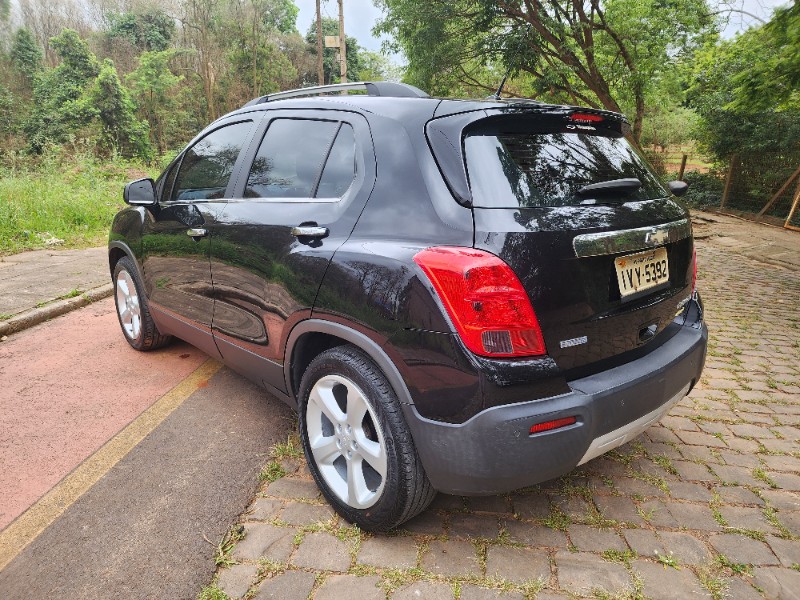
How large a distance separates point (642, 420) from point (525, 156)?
113 centimetres

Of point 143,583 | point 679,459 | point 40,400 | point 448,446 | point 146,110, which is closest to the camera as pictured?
point 448,446

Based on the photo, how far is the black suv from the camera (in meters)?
1.79

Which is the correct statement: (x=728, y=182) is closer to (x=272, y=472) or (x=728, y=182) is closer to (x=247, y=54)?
(x=272, y=472)

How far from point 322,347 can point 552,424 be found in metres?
1.09

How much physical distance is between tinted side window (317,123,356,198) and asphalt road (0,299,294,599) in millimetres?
1433

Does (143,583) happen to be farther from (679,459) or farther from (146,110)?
(146,110)

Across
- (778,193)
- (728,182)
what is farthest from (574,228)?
(728,182)

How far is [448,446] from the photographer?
5.98 ft

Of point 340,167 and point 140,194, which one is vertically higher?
point 340,167

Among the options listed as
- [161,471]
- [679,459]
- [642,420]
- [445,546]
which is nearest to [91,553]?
[161,471]

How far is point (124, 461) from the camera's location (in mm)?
2760

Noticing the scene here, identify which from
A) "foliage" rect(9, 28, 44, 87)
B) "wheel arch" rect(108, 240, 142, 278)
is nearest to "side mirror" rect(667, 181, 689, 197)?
"wheel arch" rect(108, 240, 142, 278)

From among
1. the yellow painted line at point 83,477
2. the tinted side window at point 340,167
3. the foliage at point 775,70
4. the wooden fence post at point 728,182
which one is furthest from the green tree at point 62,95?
the wooden fence post at point 728,182

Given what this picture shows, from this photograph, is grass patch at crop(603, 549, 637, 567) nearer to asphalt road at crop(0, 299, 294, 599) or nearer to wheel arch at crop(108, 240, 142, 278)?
asphalt road at crop(0, 299, 294, 599)
